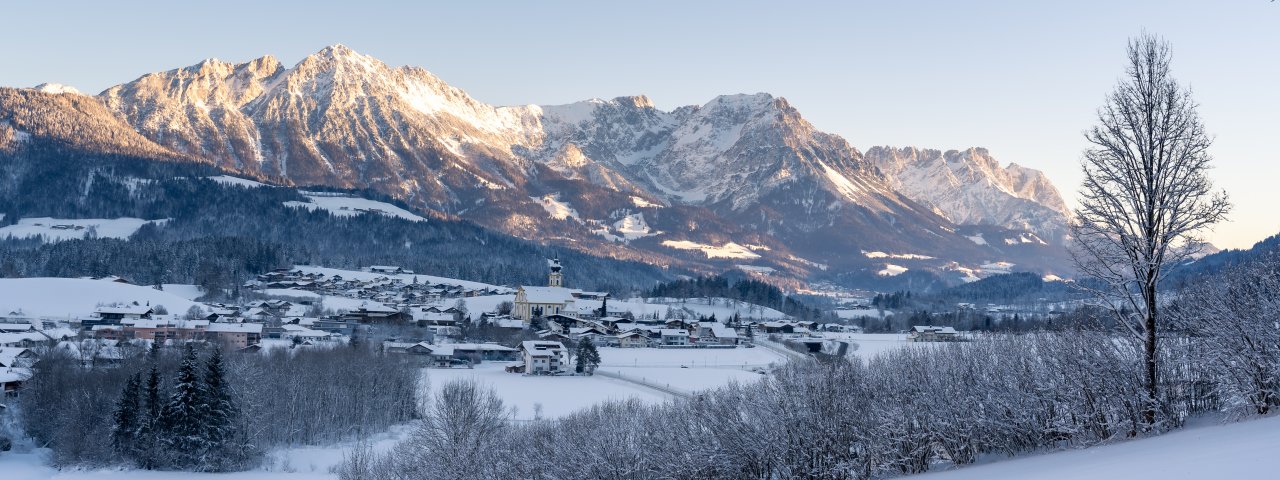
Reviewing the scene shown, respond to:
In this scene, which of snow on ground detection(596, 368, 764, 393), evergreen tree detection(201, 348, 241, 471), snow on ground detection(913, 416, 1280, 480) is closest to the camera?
snow on ground detection(913, 416, 1280, 480)

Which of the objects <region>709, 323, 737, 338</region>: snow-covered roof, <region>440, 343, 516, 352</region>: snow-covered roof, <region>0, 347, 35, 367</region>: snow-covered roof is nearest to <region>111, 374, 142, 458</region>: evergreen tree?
<region>0, 347, 35, 367</region>: snow-covered roof

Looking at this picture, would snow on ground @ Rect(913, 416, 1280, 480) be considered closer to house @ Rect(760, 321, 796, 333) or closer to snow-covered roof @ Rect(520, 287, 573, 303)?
house @ Rect(760, 321, 796, 333)

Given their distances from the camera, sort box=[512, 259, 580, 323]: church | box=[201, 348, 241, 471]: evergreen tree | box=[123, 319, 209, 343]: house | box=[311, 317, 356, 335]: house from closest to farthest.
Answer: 1. box=[201, 348, 241, 471]: evergreen tree
2. box=[123, 319, 209, 343]: house
3. box=[311, 317, 356, 335]: house
4. box=[512, 259, 580, 323]: church

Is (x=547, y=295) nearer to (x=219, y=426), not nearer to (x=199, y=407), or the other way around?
(x=219, y=426)

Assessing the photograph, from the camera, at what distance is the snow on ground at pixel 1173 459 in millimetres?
16812

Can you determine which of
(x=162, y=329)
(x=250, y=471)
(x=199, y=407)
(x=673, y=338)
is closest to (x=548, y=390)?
(x=250, y=471)

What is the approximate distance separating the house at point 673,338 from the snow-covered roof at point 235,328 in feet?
165

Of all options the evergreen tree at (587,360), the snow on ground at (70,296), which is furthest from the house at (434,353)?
the snow on ground at (70,296)

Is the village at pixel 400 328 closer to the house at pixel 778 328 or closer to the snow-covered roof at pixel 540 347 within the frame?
the snow-covered roof at pixel 540 347

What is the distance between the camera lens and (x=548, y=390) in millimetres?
89875

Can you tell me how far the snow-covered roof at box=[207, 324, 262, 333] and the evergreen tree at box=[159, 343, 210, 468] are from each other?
159 feet

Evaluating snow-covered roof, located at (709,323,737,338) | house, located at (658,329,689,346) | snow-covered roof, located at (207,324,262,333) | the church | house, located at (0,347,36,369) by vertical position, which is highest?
the church

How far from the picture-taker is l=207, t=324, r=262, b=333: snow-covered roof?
114m

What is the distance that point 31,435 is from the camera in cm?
7162
